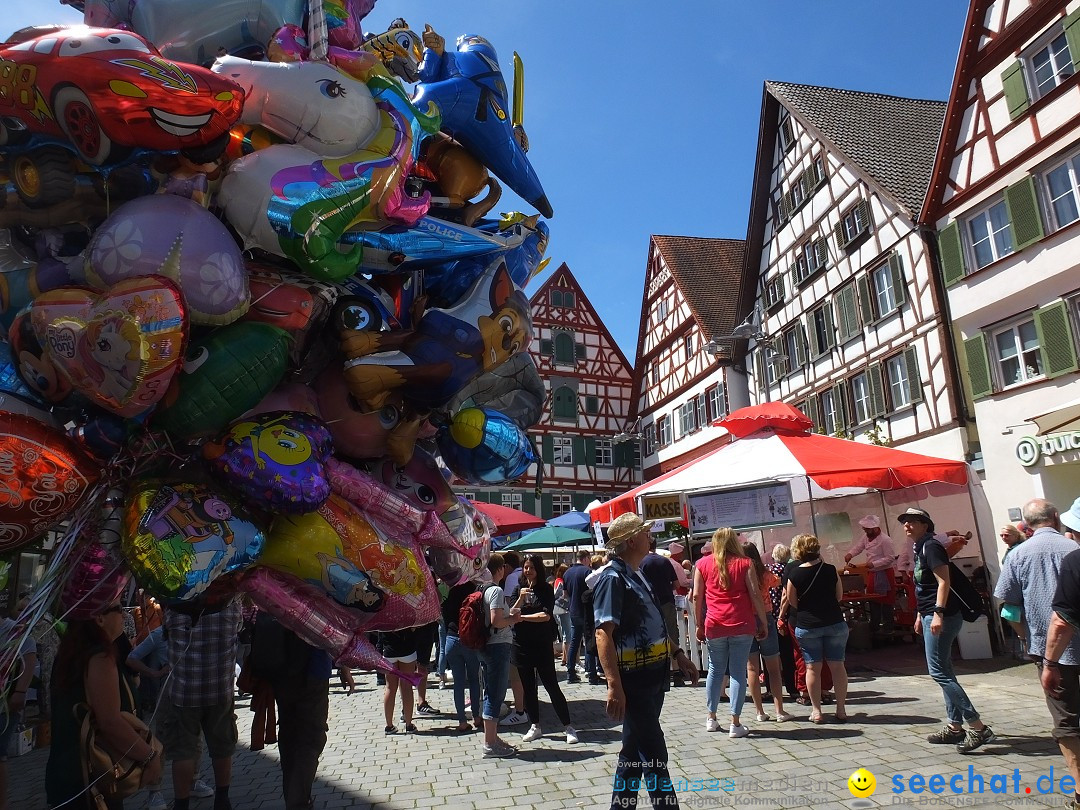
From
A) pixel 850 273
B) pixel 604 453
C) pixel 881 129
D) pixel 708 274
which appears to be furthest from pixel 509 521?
pixel 604 453

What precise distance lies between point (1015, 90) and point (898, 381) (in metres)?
5.69

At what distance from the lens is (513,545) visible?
14578mm

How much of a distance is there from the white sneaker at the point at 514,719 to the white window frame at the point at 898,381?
11.2 meters

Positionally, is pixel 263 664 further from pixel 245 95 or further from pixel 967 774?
pixel 967 774

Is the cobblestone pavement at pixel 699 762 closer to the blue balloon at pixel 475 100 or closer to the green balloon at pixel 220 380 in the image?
the green balloon at pixel 220 380

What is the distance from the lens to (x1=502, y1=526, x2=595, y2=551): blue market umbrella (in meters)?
14.6

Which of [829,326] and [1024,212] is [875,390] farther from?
[1024,212]

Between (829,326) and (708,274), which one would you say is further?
(708,274)

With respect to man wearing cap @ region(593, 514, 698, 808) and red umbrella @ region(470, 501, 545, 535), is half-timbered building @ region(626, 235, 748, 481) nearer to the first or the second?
red umbrella @ region(470, 501, 545, 535)

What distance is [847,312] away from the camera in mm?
17125

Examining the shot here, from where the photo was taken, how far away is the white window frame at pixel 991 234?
12516mm

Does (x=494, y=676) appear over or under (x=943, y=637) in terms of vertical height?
under

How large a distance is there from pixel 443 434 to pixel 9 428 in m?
1.44

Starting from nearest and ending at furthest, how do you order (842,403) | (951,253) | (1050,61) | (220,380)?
(220,380), (1050,61), (951,253), (842,403)
